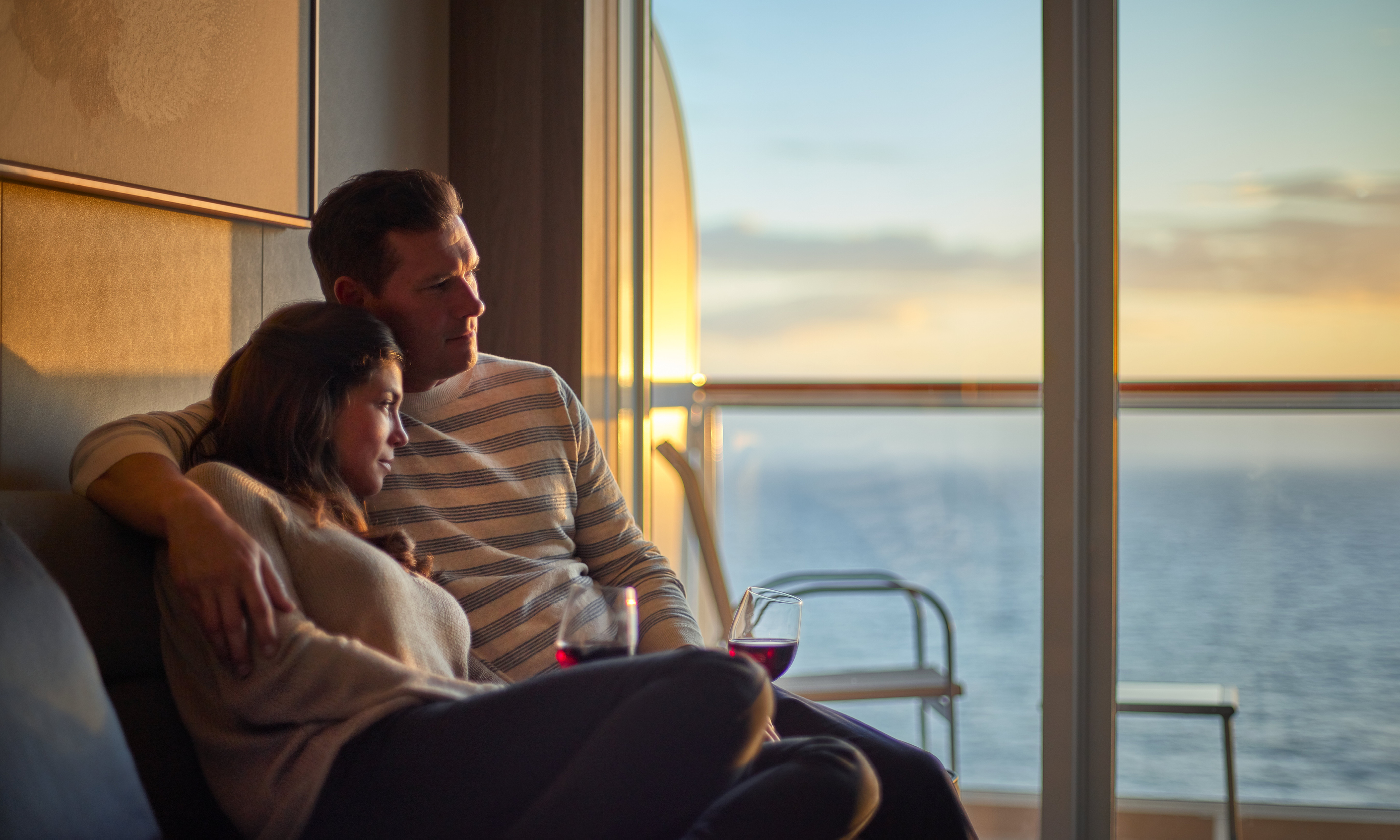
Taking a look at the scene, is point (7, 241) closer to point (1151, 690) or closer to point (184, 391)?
point (184, 391)

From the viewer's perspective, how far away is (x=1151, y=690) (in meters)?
2.34

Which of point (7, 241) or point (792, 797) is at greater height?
point (7, 241)

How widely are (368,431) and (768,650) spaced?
585mm

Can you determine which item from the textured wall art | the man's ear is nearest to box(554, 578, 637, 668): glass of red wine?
the man's ear

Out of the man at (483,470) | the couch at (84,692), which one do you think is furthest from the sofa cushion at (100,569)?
the man at (483,470)

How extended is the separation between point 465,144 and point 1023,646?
1861 millimetres

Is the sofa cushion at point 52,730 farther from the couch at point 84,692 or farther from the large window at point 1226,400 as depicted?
the large window at point 1226,400

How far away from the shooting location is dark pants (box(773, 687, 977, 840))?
1325 mm

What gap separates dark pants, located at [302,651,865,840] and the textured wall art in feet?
2.95

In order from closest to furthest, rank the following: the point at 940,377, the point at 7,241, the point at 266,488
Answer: the point at 266,488 → the point at 7,241 → the point at 940,377

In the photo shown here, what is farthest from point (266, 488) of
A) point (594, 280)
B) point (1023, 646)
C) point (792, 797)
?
point (1023, 646)

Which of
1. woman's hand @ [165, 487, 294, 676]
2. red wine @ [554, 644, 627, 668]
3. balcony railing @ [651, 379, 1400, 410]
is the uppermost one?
balcony railing @ [651, 379, 1400, 410]

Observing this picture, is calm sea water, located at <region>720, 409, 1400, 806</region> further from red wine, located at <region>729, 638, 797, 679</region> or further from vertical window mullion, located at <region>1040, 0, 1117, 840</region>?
red wine, located at <region>729, 638, 797, 679</region>

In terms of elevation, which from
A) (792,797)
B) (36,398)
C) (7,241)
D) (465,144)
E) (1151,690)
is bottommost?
(1151,690)
